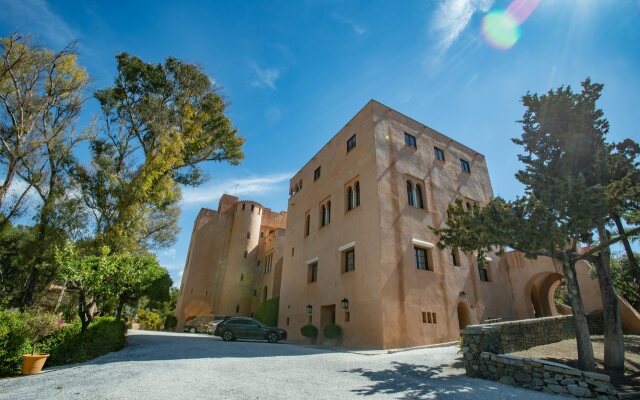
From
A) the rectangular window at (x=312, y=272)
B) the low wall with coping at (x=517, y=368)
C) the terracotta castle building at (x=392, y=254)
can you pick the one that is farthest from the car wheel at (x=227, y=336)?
the low wall with coping at (x=517, y=368)

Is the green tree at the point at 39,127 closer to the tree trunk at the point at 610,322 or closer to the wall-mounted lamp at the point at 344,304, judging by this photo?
the wall-mounted lamp at the point at 344,304

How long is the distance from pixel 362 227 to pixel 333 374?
30.1 ft

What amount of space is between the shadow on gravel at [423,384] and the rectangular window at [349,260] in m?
7.63

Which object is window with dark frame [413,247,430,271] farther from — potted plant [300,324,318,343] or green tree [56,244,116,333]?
green tree [56,244,116,333]

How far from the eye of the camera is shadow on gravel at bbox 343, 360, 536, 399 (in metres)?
5.94

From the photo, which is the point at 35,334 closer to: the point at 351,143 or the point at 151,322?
the point at 351,143

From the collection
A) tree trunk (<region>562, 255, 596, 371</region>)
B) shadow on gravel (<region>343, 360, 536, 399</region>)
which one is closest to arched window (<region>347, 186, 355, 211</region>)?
shadow on gravel (<region>343, 360, 536, 399</region>)

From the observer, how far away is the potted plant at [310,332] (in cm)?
1702

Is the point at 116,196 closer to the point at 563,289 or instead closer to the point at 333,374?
the point at 333,374

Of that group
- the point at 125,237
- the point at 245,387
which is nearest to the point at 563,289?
the point at 245,387

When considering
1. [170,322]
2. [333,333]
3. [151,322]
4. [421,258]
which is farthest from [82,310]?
[151,322]

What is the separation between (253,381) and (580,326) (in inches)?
349

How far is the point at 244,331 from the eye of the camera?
16.9 metres

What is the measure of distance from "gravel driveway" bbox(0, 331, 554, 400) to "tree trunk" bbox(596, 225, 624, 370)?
15.1 ft
